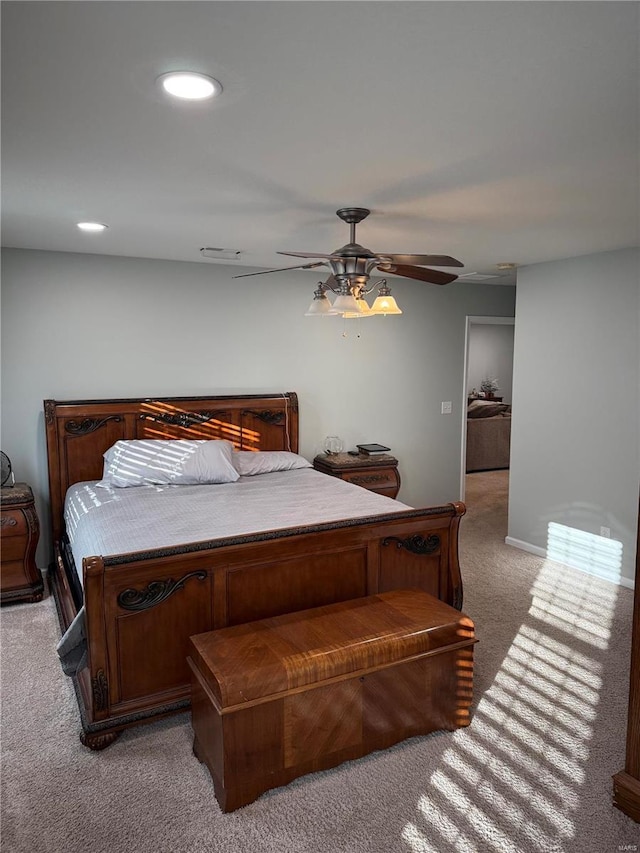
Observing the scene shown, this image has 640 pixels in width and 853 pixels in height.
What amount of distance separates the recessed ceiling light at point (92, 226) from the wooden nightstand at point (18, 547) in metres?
1.69

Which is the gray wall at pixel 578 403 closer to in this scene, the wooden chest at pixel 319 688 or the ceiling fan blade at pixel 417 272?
the ceiling fan blade at pixel 417 272

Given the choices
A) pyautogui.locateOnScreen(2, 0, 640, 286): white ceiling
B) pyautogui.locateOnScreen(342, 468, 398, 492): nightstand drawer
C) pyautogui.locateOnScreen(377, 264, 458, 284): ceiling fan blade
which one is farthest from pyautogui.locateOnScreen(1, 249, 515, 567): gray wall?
pyautogui.locateOnScreen(377, 264, 458, 284): ceiling fan blade

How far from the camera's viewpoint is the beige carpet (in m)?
2.05

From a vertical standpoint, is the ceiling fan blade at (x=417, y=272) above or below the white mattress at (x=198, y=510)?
above

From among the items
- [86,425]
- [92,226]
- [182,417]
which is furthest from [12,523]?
[92,226]

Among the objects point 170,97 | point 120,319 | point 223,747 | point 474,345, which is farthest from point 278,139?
point 474,345

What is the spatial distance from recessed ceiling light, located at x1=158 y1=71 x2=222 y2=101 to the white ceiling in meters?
0.04

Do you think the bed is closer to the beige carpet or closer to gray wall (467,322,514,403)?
gray wall (467,322,514,403)

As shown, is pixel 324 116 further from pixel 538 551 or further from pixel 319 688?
pixel 538 551

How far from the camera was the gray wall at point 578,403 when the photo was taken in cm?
419

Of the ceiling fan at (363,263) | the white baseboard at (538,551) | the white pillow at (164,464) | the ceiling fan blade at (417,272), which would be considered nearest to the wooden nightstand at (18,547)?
the white pillow at (164,464)

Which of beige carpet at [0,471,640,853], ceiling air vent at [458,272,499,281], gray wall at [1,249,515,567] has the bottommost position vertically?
beige carpet at [0,471,640,853]

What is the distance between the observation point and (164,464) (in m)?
4.20

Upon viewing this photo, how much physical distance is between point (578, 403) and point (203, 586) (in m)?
3.15
